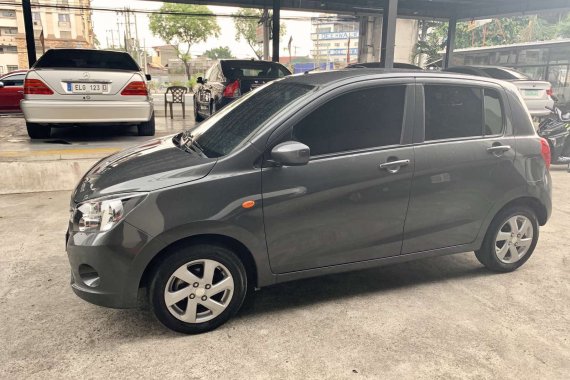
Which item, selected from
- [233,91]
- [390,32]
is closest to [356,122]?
[390,32]

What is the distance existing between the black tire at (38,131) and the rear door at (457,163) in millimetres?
6465

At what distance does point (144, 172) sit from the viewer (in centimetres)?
285

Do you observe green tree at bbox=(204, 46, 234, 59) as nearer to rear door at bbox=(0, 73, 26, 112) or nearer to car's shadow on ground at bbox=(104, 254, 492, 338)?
rear door at bbox=(0, 73, 26, 112)

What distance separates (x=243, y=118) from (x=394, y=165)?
113cm

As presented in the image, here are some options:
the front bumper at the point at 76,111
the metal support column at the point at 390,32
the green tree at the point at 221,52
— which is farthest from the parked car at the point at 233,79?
the green tree at the point at 221,52

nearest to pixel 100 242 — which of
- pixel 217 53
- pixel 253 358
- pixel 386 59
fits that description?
pixel 253 358

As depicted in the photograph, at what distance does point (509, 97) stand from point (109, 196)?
3.11 meters

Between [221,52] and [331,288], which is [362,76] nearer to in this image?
[331,288]

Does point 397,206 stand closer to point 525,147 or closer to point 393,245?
point 393,245

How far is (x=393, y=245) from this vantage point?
3.31 metres

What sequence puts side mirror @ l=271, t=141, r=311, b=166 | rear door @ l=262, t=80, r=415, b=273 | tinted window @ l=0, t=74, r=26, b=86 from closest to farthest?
side mirror @ l=271, t=141, r=311, b=166
rear door @ l=262, t=80, r=415, b=273
tinted window @ l=0, t=74, r=26, b=86

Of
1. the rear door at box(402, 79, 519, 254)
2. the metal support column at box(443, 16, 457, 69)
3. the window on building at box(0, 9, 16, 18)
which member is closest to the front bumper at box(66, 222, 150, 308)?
the rear door at box(402, 79, 519, 254)

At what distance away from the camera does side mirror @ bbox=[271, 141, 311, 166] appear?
2.80 metres

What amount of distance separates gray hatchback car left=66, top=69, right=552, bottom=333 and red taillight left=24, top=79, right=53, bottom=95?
12.5 ft
